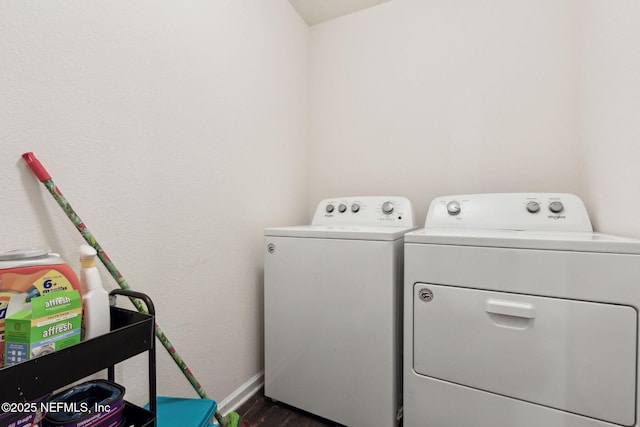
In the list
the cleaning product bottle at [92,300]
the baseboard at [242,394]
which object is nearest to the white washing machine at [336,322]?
the baseboard at [242,394]

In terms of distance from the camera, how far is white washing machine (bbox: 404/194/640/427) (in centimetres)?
79

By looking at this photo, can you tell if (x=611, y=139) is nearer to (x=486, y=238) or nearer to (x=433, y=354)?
(x=486, y=238)

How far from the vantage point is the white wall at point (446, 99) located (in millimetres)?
1419

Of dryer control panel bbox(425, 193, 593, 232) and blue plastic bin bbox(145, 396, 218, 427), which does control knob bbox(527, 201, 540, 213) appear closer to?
dryer control panel bbox(425, 193, 593, 232)

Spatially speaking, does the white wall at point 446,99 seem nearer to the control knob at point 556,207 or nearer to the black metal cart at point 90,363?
the control knob at point 556,207

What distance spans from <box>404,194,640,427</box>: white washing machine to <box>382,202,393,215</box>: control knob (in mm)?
465

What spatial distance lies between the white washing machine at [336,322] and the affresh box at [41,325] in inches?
31.3

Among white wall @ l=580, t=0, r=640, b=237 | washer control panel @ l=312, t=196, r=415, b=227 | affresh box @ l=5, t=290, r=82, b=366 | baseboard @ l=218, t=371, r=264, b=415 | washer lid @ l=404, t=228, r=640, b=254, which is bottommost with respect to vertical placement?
baseboard @ l=218, t=371, r=264, b=415

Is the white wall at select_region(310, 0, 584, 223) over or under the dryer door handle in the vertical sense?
over

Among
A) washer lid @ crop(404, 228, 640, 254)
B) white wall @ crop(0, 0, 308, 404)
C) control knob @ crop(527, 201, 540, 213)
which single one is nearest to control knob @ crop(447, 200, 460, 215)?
control knob @ crop(527, 201, 540, 213)

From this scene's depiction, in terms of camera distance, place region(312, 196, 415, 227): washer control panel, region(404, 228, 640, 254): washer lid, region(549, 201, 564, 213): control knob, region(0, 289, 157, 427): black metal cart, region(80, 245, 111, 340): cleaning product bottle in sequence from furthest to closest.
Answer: region(312, 196, 415, 227): washer control panel → region(549, 201, 564, 213): control knob → region(404, 228, 640, 254): washer lid → region(80, 245, 111, 340): cleaning product bottle → region(0, 289, 157, 427): black metal cart

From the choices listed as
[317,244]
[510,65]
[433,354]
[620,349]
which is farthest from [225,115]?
[620,349]

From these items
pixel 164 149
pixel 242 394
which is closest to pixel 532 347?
pixel 242 394

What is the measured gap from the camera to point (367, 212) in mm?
1588
